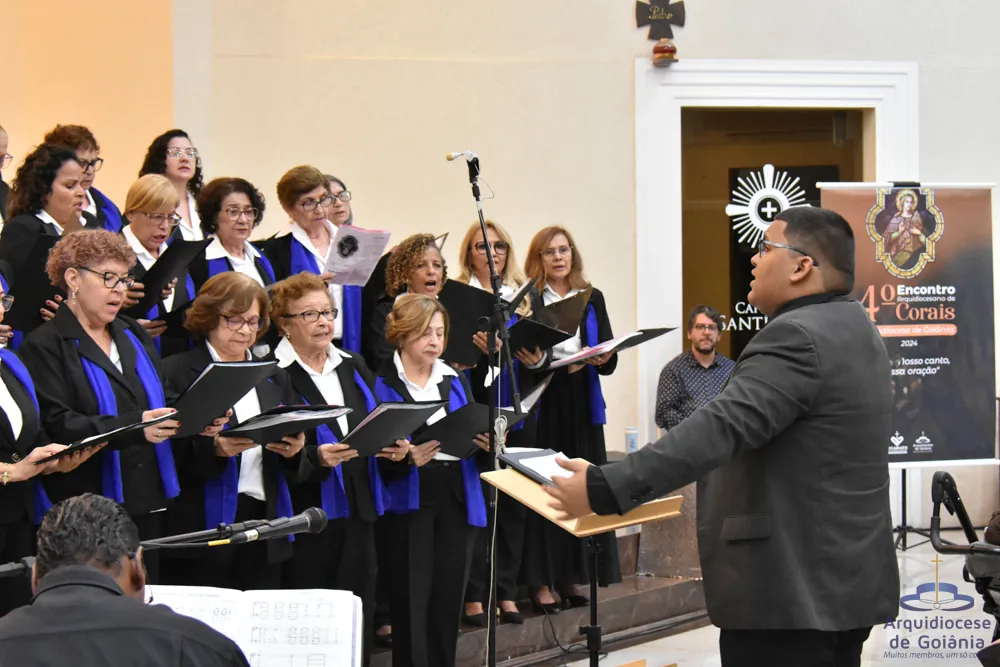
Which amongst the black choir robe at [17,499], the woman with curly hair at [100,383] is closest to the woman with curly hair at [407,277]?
the woman with curly hair at [100,383]

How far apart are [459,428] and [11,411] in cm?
147

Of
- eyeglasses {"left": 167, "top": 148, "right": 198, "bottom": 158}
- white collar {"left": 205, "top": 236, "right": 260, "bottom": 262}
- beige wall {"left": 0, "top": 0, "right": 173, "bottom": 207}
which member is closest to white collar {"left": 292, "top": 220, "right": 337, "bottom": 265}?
white collar {"left": 205, "top": 236, "right": 260, "bottom": 262}

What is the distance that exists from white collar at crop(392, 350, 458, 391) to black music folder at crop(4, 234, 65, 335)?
3.87 ft

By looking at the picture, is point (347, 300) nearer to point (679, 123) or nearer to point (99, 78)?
point (99, 78)

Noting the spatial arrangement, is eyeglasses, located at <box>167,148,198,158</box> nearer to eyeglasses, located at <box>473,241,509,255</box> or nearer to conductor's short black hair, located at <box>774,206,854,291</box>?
eyeglasses, located at <box>473,241,509,255</box>

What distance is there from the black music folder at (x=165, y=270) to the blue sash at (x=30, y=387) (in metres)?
0.56

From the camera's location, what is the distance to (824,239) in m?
2.59

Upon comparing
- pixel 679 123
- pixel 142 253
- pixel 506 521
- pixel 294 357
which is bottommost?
pixel 506 521

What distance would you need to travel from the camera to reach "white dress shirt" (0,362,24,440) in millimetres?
3170

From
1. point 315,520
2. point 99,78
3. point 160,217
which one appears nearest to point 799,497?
point 315,520

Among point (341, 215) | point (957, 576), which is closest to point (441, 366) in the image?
point (341, 215)

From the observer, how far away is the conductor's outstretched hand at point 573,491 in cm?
234

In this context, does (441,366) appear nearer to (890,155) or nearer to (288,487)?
(288,487)

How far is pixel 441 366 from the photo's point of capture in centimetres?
442
